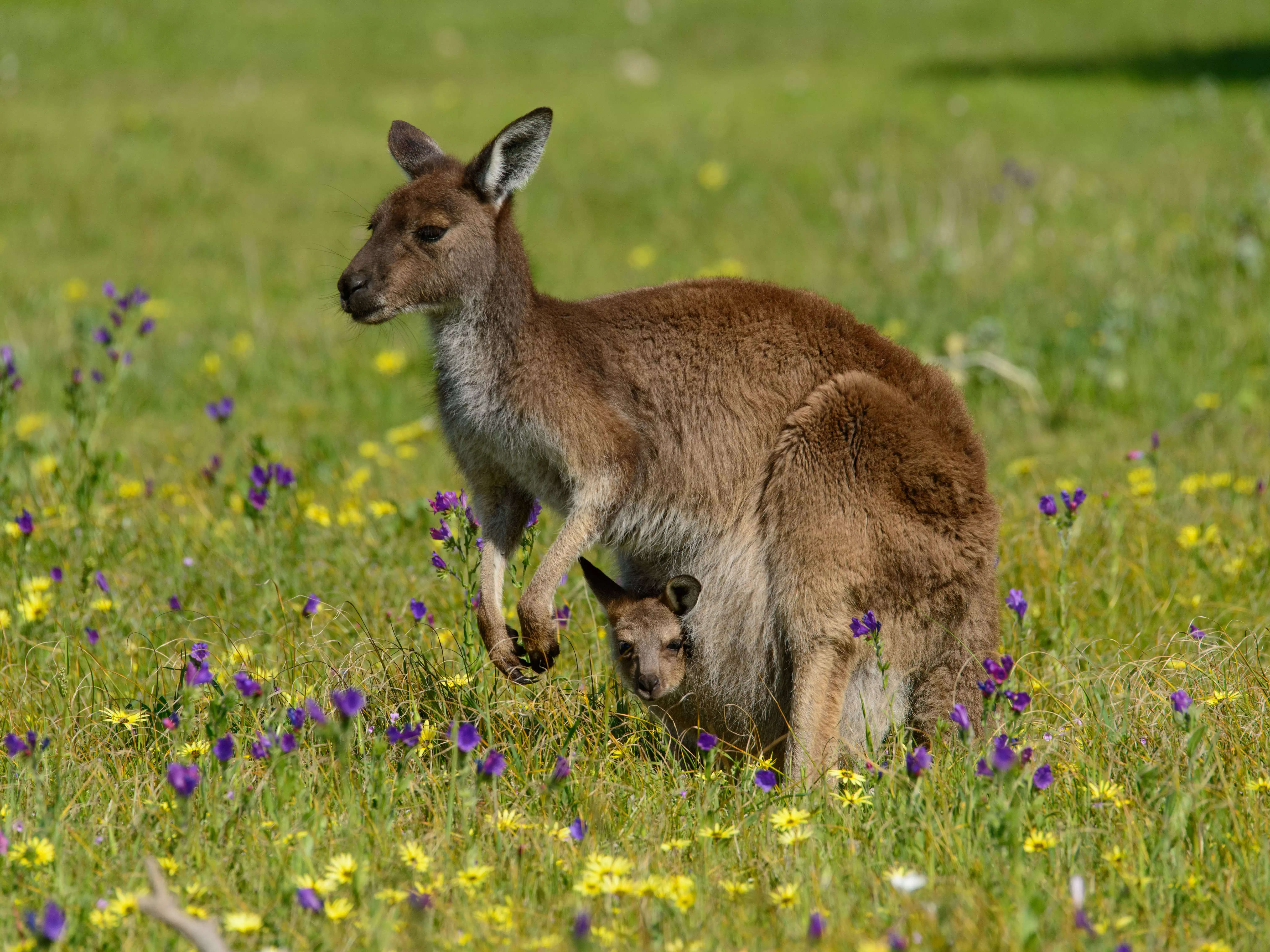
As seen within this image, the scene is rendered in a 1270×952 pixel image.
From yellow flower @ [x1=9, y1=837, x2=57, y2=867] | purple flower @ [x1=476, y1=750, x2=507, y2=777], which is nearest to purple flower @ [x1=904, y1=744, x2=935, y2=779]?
purple flower @ [x1=476, y1=750, x2=507, y2=777]

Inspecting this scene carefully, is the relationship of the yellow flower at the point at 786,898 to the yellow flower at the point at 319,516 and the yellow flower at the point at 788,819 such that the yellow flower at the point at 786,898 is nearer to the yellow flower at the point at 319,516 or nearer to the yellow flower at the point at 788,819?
the yellow flower at the point at 788,819

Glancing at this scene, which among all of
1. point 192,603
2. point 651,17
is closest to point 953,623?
point 192,603

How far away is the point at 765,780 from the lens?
3.26 m

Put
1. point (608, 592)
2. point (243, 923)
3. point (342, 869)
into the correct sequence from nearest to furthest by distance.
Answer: point (243, 923)
point (342, 869)
point (608, 592)

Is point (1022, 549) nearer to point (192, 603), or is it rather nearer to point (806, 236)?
point (192, 603)

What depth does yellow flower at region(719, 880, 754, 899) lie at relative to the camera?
2.74m

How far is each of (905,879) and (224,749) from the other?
4.68 ft

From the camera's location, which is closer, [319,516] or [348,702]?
[348,702]

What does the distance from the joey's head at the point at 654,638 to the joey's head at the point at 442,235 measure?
0.94 m

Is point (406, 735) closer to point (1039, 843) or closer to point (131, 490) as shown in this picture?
point (1039, 843)

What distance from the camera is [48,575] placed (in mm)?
4922

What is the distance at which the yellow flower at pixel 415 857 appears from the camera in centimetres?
273

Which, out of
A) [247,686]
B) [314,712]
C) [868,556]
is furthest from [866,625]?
[247,686]

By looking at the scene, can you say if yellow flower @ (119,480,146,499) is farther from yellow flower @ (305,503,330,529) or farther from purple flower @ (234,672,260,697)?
purple flower @ (234,672,260,697)
